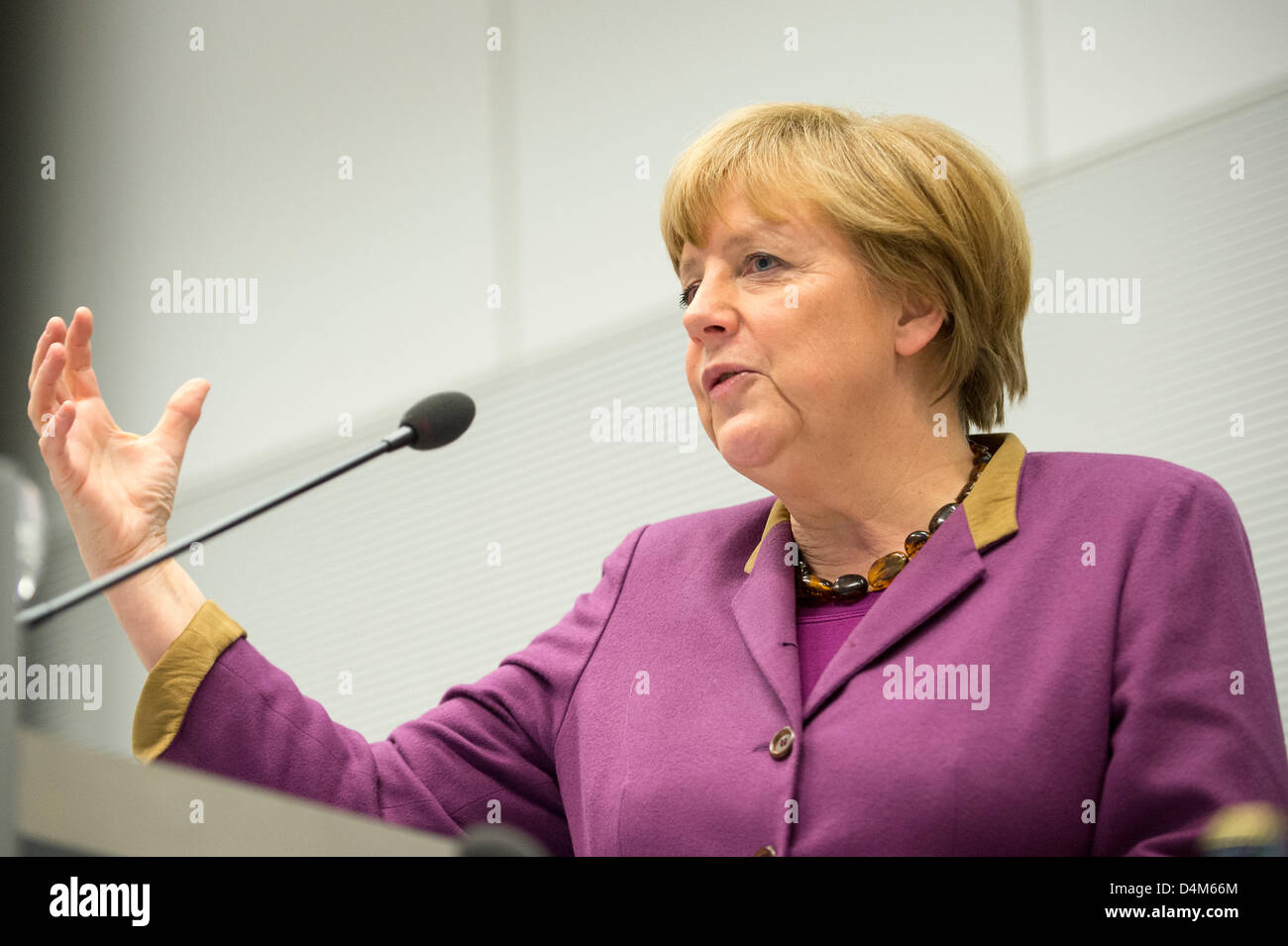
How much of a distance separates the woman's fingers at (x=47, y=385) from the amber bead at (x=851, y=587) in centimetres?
83

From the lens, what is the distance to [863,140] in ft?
5.16

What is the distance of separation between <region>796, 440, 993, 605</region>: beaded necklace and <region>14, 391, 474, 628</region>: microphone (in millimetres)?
416

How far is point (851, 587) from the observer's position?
1.50 m

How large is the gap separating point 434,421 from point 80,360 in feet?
1.25

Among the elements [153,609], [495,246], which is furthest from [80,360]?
[495,246]

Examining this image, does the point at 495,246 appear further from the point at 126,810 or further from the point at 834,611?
the point at 126,810

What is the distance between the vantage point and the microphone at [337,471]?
46.8 inches

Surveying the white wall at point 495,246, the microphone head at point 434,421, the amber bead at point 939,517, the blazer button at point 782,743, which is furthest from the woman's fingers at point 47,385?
the white wall at point 495,246

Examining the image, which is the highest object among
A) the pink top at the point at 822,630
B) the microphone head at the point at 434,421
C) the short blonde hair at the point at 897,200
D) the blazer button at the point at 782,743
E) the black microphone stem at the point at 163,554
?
the short blonde hair at the point at 897,200

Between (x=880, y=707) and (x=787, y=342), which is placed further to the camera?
(x=787, y=342)

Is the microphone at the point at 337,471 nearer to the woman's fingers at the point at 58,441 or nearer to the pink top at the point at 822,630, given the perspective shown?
the woman's fingers at the point at 58,441

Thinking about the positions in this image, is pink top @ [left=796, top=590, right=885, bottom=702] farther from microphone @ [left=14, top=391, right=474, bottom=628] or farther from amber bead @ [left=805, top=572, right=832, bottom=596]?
microphone @ [left=14, top=391, right=474, bottom=628]
